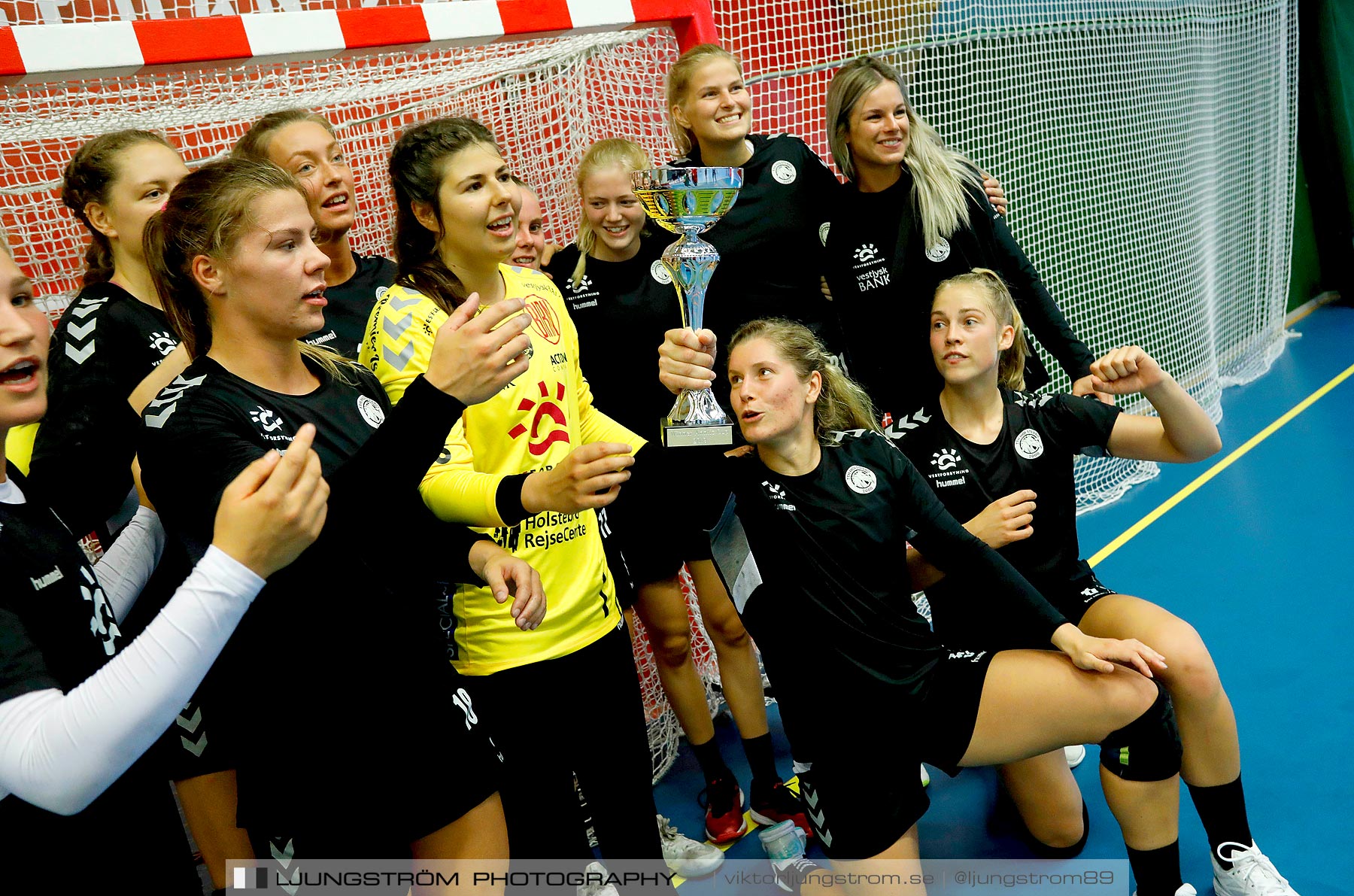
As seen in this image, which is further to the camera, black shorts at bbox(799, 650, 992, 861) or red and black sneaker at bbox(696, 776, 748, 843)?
red and black sneaker at bbox(696, 776, 748, 843)

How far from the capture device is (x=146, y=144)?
8.59 feet

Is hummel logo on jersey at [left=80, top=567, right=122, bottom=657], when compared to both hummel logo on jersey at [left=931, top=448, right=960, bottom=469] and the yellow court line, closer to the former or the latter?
hummel logo on jersey at [left=931, top=448, right=960, bottom=469]

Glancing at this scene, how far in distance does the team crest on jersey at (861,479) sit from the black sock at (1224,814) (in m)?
1.13

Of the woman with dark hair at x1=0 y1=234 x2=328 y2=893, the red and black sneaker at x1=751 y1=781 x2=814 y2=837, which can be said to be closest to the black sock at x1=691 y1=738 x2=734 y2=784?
the red and black sneaker at x1=751 y1=781 x2=814 y2=837

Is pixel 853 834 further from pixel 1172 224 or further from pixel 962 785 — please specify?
pixel 1172 224

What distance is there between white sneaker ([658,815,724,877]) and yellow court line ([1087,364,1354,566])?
262 centimetres

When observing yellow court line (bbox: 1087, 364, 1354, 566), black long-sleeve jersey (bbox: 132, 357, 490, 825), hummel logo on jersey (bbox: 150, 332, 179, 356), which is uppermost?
hummel logo on jersey (bbox: 150, 332, 179, 356)

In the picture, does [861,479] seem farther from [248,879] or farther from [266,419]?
[248,879]

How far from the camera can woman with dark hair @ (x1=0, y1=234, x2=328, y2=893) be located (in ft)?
3.97

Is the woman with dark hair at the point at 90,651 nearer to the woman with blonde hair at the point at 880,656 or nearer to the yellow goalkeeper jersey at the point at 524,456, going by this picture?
the yellow goalkeeper jersey at the point at 524,456

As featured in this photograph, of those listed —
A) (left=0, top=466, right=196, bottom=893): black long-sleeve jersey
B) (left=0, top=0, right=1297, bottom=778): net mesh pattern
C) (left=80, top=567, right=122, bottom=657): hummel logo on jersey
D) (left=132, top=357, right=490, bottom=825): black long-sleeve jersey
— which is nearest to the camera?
(left=0, top=466, right=196, bottom=893): black long-sleeve jersey

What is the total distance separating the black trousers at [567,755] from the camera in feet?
7.29

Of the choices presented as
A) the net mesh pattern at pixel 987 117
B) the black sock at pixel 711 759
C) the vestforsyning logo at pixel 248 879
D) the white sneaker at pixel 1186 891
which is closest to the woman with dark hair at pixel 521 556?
the vestforsyning logo at pixel 248 879

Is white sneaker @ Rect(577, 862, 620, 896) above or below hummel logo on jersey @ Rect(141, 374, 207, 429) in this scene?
below
